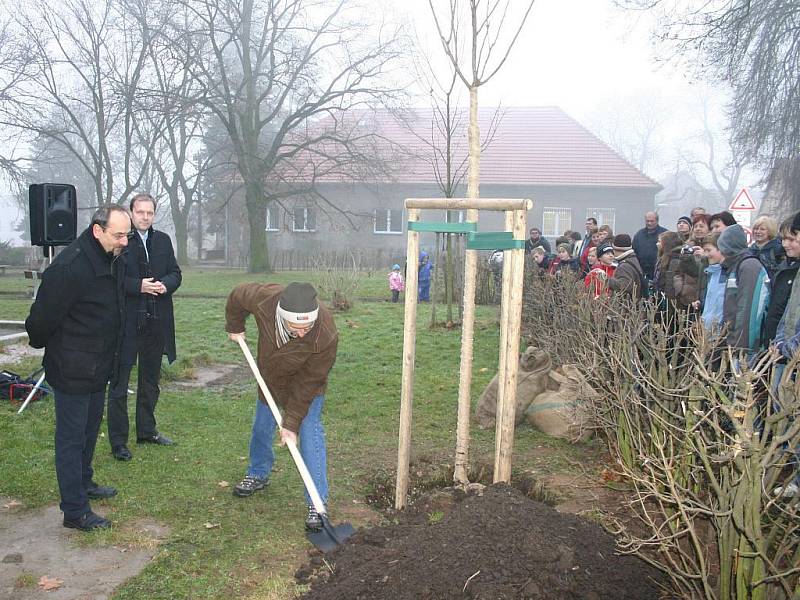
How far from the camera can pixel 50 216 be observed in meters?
6.23

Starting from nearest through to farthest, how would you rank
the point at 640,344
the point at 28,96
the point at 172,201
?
the point at 640,344 < the point at 28,96 < the point at 172,201

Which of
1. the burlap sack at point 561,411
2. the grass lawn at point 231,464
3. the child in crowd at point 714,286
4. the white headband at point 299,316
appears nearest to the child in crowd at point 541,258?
the grass lawn at point 231,464

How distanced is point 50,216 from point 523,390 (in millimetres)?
4423

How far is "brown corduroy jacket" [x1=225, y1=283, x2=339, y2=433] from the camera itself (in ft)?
13.0

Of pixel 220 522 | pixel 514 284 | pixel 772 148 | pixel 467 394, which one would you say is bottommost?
pixel 220 522

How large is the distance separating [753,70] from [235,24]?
1579 cm

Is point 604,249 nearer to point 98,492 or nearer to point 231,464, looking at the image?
point 231,464

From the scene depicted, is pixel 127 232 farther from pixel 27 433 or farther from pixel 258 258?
pixel 258 258

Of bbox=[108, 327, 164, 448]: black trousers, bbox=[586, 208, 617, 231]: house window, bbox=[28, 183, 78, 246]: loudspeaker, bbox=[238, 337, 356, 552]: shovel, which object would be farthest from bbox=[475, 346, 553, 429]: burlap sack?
bbox=[586, 208, 617, 231]: house window

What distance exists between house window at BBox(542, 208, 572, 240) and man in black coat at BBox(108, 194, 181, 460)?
93.3 feet

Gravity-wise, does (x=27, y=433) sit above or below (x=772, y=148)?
below

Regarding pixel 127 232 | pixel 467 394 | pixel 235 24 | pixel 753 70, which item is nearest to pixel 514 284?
pixel 467 394

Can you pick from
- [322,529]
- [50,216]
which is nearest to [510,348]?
[322,529]

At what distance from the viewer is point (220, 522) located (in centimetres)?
421
